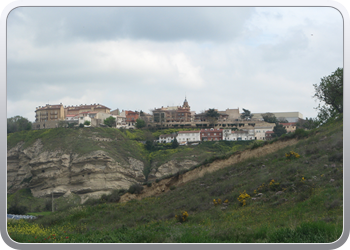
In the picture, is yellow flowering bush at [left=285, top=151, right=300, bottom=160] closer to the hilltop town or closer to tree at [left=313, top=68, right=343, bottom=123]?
tree at [left=313, top=68, right=343, bottom=123]

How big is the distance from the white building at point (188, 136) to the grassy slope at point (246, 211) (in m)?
38.3

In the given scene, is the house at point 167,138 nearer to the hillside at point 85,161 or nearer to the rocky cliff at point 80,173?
the hillside at point 85,161

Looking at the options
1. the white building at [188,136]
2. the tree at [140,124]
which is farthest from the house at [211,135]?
the tree at [140,124]

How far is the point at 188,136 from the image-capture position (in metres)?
58.0

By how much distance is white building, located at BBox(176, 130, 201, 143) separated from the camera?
188 ft

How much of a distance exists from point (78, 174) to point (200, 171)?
30.1 m

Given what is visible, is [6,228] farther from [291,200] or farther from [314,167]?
[314,167]

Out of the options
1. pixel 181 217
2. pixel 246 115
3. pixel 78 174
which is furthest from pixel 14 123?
pixel 246 115

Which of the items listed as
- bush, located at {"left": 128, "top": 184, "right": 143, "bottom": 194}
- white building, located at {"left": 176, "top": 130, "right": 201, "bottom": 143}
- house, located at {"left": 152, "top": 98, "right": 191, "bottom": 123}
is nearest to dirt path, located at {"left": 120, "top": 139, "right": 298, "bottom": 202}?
bush, located at {"left": 128, "top": 184, "right": 143, "bottom": 194}

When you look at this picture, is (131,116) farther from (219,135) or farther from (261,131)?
(261,131)

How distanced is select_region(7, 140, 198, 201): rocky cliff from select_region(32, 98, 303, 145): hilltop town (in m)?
11.2

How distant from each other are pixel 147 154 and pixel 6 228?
45.1 m

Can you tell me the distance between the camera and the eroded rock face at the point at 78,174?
150 feet

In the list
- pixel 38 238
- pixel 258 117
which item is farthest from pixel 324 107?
pixel 258 117
